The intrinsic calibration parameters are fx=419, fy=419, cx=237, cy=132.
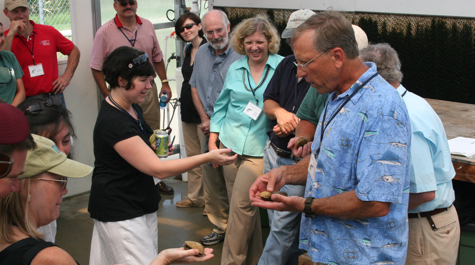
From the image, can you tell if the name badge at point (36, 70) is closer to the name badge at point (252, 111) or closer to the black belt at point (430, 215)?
the name badge at point (252, 111)

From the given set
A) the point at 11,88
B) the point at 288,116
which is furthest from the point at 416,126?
the point at 11,88

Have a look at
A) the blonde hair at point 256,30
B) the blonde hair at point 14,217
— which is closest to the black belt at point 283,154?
the blonde hair at point 256,30

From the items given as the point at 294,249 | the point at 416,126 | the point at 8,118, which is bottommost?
the point at 294,249

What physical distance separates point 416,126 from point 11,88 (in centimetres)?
Answer: 352

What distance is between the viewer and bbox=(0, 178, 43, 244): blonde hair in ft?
4.36

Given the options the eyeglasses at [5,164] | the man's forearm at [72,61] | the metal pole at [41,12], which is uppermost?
the metal pole at [41,12]

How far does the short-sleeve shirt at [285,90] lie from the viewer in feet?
9.45

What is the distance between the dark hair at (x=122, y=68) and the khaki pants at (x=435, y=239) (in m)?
1.67

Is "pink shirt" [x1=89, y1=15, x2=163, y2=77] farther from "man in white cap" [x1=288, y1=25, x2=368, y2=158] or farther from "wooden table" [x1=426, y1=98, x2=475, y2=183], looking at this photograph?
"wooden table" [x1=426, y1=98, x2=475, y2=183]

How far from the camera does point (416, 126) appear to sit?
1.90 meters

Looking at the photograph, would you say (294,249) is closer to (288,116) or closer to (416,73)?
(288,116)

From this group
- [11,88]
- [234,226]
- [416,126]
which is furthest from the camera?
[11,88]

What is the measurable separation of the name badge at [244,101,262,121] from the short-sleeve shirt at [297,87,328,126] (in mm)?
748

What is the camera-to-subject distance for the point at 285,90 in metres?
2.96
